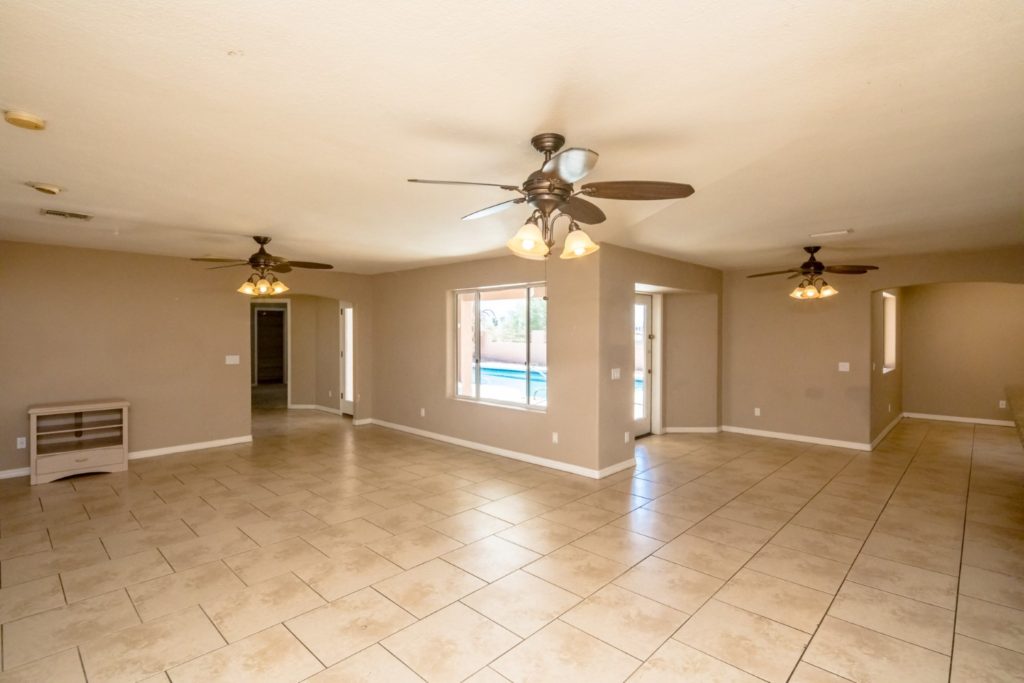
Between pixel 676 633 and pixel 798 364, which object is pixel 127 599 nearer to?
pixel 676 633

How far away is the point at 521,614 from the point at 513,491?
2.09 metres

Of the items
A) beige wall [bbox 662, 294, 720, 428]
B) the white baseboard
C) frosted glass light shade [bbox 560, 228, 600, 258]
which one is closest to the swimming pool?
the white baseboard

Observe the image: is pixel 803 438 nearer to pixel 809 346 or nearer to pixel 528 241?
pixel 809 346

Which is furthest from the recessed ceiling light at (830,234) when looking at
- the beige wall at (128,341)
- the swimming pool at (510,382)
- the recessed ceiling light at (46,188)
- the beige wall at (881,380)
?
the beige wall at (128,341)

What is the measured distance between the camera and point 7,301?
5.24 metres

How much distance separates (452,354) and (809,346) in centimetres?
520

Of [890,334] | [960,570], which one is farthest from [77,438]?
[890,334]

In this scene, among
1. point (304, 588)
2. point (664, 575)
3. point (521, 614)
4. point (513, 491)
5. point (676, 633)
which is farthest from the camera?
point (513, 491)

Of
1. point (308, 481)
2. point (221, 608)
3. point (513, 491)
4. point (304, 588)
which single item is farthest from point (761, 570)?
point (308, 481)

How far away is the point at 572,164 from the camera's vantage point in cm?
199

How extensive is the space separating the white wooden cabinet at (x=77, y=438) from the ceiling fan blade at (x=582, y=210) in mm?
5817

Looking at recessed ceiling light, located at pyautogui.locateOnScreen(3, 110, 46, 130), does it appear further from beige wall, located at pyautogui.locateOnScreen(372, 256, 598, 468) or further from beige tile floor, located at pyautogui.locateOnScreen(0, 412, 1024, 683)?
beige wall, located at pyautogui.locateOnScreen(372, 256, 598, 468)

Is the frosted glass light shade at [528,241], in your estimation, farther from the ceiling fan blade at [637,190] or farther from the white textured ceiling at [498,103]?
the white textured ceiling at [498,103]

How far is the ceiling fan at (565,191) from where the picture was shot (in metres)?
2.04
